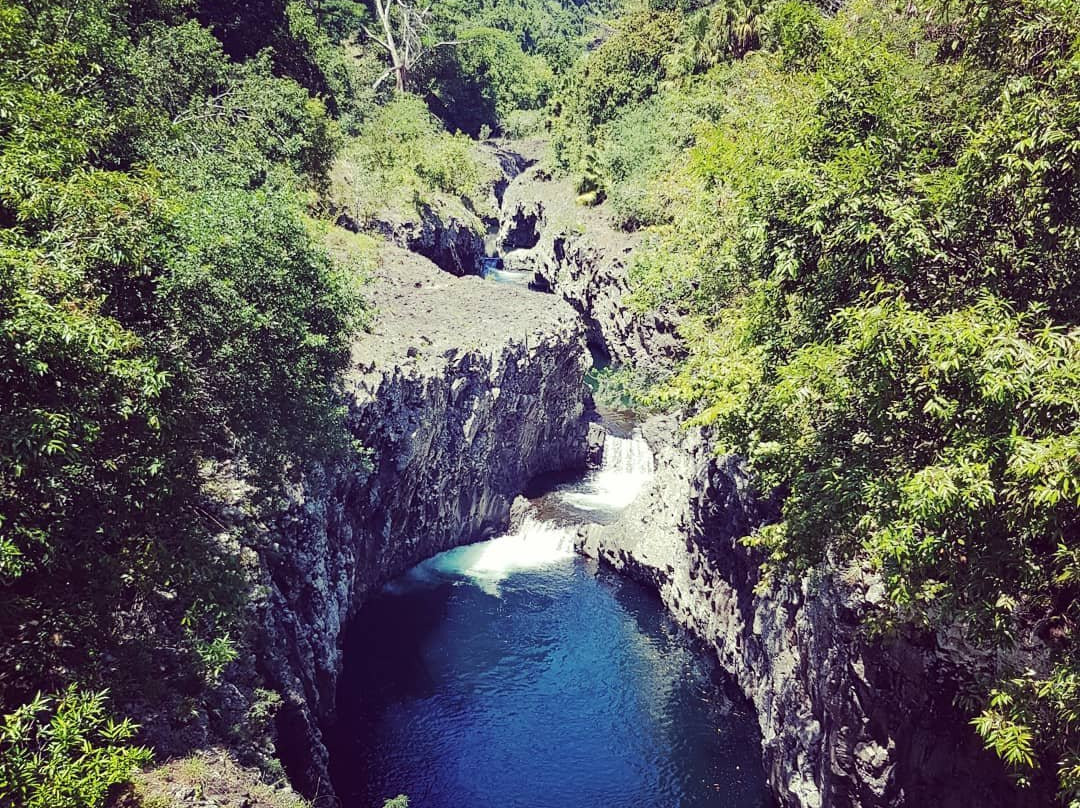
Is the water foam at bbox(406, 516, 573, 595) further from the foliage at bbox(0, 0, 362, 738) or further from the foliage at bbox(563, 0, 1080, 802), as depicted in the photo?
the foliage at bbox(563, 0, 1080, 802)

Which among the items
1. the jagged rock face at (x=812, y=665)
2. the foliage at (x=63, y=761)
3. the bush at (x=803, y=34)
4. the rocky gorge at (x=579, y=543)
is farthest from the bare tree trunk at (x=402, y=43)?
the foliage at (x=63, y=761)

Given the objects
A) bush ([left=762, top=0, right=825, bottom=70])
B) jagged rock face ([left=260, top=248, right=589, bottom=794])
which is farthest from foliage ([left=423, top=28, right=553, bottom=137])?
bush ([left=762, top=0, right=825, bottom=70])

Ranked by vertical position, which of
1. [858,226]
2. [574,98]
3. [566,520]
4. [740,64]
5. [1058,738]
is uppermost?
[574,98]

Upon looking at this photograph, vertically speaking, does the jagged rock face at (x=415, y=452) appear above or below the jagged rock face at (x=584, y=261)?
below

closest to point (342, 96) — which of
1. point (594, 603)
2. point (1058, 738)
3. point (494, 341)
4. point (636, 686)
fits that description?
→ point (494, 341)

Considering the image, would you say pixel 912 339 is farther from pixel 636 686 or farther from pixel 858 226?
pixel 636 686

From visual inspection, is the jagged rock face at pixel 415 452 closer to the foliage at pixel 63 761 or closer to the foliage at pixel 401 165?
the foliage at pixel 401 165

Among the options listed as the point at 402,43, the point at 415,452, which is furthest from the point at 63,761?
the point at 402,43
